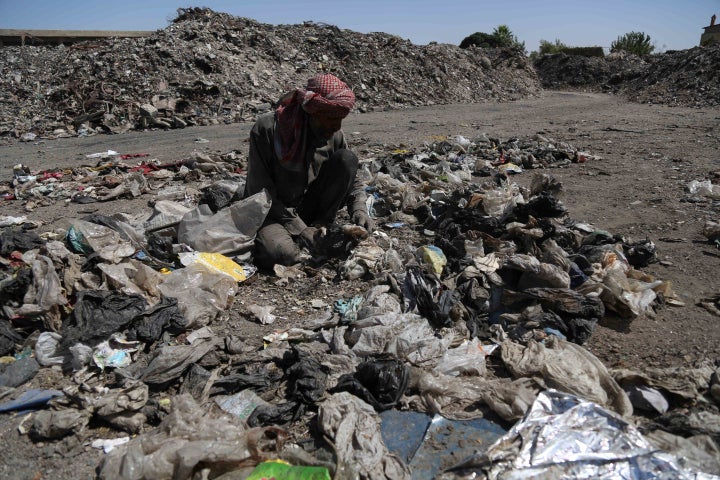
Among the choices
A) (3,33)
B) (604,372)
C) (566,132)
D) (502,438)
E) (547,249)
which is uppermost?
(3,33)

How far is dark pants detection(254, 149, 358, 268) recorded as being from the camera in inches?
139

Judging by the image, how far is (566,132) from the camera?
906cm

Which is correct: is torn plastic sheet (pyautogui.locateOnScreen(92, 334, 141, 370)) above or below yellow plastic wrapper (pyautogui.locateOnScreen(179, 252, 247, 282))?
below

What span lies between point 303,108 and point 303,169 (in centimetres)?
54

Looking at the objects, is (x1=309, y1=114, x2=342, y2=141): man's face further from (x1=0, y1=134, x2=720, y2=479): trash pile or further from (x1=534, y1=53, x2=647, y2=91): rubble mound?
(x1=534, y1=53, x2=647, y2=91): rubble mound

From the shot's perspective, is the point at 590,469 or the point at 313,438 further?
the point at 313,438

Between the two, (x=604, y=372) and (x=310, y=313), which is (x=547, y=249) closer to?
(x=604, y=372)

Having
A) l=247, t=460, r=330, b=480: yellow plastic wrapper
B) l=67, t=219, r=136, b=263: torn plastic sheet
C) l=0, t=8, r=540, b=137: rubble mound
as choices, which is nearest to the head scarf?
l=67, t=219, r=136, b=263: torn plastic sheet

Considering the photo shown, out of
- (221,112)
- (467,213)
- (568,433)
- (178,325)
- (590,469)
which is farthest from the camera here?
(221,112)

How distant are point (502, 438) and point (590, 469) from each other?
0.31 metres

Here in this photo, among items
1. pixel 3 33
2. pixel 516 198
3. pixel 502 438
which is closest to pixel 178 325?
pixel 502 438

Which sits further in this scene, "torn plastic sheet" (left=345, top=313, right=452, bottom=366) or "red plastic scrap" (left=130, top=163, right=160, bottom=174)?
"red plastic scrap" (left=130, top=163, right=160, bottom=174)

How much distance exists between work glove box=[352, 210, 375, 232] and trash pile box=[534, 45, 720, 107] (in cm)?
1421

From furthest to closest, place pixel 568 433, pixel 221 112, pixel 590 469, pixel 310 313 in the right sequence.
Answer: pixel 221 112 → pixel 310 313 → pixel 568 433 → pixel 590 469
